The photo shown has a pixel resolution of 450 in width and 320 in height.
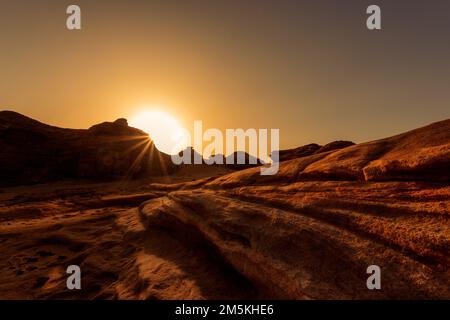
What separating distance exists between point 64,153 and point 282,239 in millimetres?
35207

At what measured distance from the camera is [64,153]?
111 feet

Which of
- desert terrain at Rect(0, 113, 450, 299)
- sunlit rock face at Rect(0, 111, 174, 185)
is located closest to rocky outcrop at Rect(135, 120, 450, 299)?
desert terrain at Rect(0, 113, 450, 299)

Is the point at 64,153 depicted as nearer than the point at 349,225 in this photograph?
No

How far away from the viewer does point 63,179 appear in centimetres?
3250

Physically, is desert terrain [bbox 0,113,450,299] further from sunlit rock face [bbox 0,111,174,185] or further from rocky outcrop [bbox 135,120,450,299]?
sunlit rock face [bbox 0,111,174,185]

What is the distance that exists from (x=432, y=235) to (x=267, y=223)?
3.36 m

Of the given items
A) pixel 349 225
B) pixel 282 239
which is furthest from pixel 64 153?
pixel 349 225

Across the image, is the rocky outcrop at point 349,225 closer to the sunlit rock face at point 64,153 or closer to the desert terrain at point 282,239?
the desert terrain at point 282,239

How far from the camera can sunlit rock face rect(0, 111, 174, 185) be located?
30.7 m

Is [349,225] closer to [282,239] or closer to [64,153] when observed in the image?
[282,239]

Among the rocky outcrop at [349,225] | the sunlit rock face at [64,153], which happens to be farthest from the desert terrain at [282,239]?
the sunlit rock face at [64,153]

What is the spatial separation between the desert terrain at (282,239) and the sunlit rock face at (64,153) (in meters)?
21.6

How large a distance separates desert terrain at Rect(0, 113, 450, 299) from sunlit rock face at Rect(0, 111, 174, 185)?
71.0 ft

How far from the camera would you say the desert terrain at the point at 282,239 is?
15.3ft
